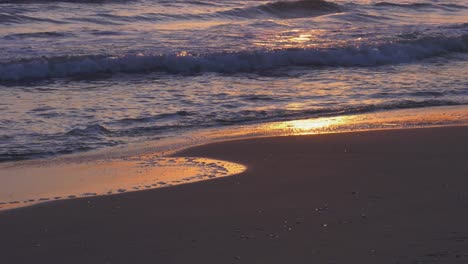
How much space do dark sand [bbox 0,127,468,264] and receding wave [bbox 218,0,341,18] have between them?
14.4 m

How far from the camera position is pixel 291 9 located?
22.5 metres

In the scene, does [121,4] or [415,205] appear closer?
[415,205]

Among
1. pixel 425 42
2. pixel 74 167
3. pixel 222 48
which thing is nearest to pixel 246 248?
pixel 74 167

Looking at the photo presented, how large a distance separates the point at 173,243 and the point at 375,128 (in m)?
3.96

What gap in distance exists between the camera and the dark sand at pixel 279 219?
15.2ft

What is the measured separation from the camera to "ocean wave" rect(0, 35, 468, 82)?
40.9 feet

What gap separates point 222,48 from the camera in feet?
47.3

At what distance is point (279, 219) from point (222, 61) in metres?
8.24

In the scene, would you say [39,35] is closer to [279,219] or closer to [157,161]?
[157,161]

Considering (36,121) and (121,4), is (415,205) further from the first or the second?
(121,4)

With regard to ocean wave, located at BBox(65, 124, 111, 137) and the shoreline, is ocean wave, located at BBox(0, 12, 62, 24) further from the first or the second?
the shoreline

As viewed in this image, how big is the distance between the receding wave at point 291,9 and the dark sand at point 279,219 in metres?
14.4

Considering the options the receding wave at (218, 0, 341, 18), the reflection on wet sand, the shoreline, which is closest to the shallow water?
the receding wave at (218, 0, 341, 18)

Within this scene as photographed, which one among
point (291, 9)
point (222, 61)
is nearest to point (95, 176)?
point (222, 61)
